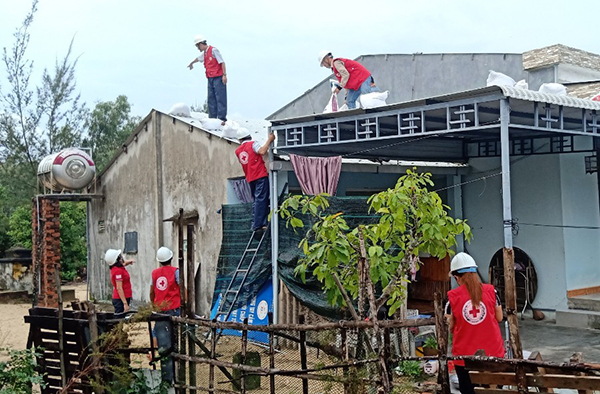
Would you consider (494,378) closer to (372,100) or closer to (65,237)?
(372,100)

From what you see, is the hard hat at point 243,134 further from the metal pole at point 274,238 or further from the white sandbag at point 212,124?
the white sandbag at point 212,124

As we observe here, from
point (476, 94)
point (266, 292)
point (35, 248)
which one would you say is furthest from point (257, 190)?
point (35, 248)

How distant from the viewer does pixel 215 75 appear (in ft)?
45.9

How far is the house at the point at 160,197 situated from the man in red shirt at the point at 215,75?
1.76ft

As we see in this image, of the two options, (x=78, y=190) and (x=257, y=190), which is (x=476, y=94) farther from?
(x=78, y=190)

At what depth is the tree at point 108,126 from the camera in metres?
34.4

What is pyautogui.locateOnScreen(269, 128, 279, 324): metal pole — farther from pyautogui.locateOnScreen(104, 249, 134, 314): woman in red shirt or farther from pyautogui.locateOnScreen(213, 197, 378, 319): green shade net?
pyautogui.locateOnScreen(104, 249, 134, 314): woman in red shirt

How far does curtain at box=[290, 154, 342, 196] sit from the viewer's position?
1070 cm

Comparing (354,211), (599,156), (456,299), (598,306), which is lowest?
(598,306)

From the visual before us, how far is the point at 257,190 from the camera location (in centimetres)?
1112

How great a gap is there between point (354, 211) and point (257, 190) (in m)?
1.83

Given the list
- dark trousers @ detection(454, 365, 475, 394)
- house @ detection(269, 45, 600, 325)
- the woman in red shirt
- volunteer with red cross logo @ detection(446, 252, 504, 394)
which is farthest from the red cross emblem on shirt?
the woman in red shirt

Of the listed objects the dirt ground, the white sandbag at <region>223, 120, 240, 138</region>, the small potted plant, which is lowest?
the dirt ground

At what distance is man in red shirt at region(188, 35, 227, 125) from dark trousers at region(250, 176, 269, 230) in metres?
3.11
